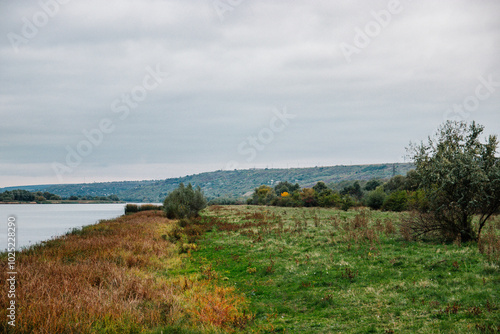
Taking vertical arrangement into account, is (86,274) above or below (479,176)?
below

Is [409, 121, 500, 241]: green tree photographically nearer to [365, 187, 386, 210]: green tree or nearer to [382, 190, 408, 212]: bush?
[382, 190, 408, 212]: bush

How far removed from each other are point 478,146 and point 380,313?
12818 millimetres

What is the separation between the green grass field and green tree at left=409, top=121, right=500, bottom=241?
63.8 inches

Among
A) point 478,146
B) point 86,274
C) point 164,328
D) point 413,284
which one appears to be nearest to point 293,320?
point 164,328

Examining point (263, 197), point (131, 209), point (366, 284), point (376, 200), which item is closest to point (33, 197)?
point (131, 209)

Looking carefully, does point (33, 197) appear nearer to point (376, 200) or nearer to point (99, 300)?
point (376, 200)

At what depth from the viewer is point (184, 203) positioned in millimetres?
48938

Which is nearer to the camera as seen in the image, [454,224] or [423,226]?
[454,224]

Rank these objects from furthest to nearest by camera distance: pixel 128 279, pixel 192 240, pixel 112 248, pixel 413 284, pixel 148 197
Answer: pixel 148 197, pixel 192 240, pixel 112 248, pixel 128 279, pixel 413 284

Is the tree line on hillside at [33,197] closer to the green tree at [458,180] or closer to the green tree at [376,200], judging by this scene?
the green tree at [376,200]

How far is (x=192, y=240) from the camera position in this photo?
2698 cm

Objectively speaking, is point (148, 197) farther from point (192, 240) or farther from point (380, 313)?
point (380, 313)

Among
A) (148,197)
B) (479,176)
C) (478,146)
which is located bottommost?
(148,197)

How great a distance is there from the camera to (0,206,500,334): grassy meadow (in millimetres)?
7789
